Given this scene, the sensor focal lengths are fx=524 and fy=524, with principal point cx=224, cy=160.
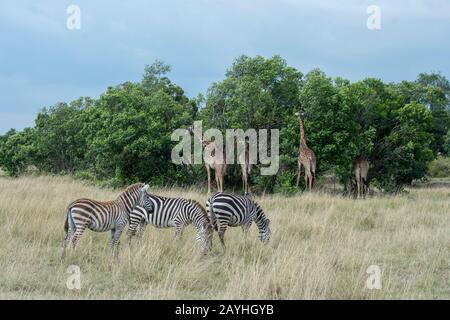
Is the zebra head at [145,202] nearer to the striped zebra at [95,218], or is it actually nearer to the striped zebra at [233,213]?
the striped zebra at [95,218]

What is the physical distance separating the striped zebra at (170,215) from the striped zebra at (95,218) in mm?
375

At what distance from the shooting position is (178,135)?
2106cm

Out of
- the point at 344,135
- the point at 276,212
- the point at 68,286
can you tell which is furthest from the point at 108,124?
the point at 68,286

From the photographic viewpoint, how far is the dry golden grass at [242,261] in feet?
21.7

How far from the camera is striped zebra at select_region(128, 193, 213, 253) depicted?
927cm

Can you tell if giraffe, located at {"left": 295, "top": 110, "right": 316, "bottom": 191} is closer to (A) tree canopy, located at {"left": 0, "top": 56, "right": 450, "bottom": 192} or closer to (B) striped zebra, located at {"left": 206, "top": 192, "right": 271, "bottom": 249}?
(A) tree canopy, located at {"left": 0, "top": 56, "right": 450, "bottom": 192}

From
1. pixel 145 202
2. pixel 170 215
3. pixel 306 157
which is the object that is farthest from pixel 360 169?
pixel 145 202

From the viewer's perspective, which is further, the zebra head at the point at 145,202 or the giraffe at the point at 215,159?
the giraffe at the point at 215,159

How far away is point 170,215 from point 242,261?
1938 mm

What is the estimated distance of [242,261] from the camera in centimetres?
812

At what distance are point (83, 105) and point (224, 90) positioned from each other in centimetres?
1584

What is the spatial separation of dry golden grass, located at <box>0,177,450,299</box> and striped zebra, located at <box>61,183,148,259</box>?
0.33 m

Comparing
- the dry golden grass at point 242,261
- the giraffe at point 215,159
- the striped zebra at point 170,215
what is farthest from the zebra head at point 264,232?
the giraffe at point 215,159

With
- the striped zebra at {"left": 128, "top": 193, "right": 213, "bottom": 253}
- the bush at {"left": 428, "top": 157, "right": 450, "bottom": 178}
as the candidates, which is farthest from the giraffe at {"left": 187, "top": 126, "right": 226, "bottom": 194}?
the bush at {"left": 428, "top": 157, "right": 450, "bottom": 178}
